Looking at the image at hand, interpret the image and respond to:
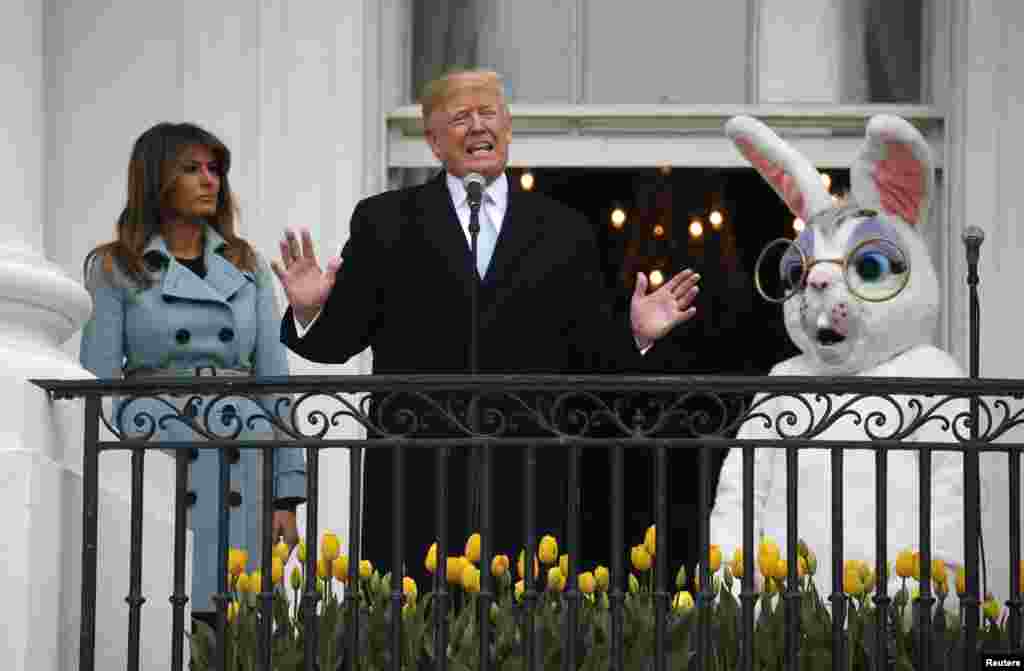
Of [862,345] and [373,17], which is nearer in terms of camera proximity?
[862,345]

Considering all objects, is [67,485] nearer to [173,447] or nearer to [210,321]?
[173,447]

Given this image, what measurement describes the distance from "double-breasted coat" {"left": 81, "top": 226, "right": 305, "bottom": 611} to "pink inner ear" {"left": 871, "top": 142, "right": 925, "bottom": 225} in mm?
2040

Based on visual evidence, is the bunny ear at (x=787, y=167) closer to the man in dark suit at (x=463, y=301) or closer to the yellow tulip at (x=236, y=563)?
the man in dark suit at (x=463, y=301)

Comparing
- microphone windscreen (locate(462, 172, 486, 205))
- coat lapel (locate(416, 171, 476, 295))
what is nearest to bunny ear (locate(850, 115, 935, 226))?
coat lapel (locate(416, 171, 476, 295))

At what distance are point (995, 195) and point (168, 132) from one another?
3.05 metres

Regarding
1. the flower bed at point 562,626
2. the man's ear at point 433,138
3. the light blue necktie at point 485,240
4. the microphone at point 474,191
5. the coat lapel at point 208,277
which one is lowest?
the flower bed at point 562,626

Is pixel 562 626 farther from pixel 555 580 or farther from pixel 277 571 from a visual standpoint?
pixel 277 571

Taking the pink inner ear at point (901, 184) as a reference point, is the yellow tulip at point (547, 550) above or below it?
below

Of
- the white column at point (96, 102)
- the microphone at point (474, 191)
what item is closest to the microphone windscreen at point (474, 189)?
the microphone at point (474, 191)

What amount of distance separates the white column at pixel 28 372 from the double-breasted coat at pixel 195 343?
2.41ft

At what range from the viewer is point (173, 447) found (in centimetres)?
635

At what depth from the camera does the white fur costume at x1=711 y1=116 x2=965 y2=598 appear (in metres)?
7.74

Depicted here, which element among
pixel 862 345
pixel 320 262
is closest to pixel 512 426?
pixel 862 345

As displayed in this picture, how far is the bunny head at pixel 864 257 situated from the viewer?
8016mm
